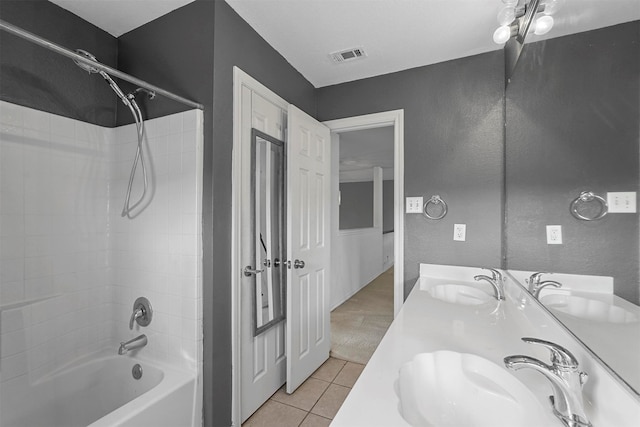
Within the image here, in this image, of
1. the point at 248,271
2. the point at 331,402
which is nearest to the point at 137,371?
the point at 248,271

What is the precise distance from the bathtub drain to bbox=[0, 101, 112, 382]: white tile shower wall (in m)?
0.39

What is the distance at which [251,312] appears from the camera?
179cm

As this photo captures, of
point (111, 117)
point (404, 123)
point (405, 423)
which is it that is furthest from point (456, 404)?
point (111, 117)

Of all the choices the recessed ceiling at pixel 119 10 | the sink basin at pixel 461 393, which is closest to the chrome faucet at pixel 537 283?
the sink basin at pixel 461 393

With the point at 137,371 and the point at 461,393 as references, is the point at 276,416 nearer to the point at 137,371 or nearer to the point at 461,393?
the point at 137,371

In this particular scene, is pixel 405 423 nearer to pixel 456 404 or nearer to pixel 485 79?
pixel 456 404

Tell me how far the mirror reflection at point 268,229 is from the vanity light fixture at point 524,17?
148 cm

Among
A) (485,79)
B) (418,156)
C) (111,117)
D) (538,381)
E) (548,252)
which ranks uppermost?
(485,79)

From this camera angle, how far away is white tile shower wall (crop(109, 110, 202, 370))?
60.3 inches

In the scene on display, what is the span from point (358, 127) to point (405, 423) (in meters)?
2.21

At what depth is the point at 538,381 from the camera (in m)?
0.75

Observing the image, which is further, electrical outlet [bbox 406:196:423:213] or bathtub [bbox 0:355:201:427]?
electrical outlet [bbox 406:196:423:213]

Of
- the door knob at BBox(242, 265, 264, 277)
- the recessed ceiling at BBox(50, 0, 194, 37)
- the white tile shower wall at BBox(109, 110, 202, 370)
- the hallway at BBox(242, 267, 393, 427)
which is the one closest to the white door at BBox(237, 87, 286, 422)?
the door knob at BBox(242, 265, 264, 277)

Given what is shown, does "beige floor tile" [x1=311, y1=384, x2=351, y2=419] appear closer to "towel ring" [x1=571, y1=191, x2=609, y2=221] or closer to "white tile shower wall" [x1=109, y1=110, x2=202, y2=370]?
"white tile shower wall" [x1=109, y1=110, x2=202, y2=370]
